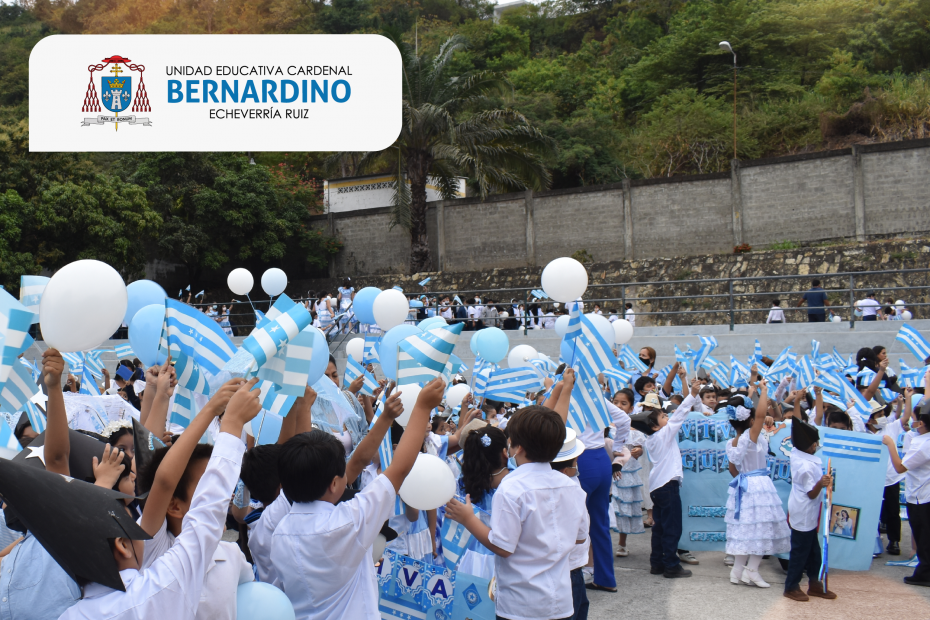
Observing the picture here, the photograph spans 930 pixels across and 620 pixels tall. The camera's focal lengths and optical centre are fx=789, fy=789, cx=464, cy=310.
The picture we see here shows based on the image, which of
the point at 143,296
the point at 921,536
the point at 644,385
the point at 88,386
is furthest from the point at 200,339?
the point at 921,536

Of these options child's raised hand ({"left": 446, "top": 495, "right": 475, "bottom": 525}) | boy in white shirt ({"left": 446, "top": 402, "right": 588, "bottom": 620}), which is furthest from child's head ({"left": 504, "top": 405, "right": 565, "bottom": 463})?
child's raised hand ({"left": 446, "top": 495, "right": 475, "bottom": 525})

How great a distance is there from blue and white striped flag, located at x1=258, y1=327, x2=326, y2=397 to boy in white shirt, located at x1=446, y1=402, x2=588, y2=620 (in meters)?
0.79

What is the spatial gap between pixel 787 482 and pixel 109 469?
5543mm

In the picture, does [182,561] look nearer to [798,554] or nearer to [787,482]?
[798,554]

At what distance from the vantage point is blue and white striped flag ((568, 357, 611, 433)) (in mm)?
4816

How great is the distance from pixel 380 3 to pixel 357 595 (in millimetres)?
47527

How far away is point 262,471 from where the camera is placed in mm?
3041

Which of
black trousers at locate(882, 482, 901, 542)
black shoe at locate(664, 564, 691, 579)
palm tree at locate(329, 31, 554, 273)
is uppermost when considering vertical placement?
palm tree at locate(329, 31, 554, 273)

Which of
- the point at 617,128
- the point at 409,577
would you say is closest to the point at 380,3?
the point at 617,128

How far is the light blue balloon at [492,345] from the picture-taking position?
6512 millimetres

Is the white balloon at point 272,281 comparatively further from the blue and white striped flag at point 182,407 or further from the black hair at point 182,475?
the black hair at point 182,475

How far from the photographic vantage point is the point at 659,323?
1808 centimetres

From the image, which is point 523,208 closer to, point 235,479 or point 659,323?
point 659,323

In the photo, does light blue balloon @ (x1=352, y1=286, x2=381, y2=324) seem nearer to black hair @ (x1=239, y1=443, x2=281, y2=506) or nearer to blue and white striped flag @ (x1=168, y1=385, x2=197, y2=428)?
blue and white striped flag @ (x1=168, y1=385, x2=197, y2=428)
